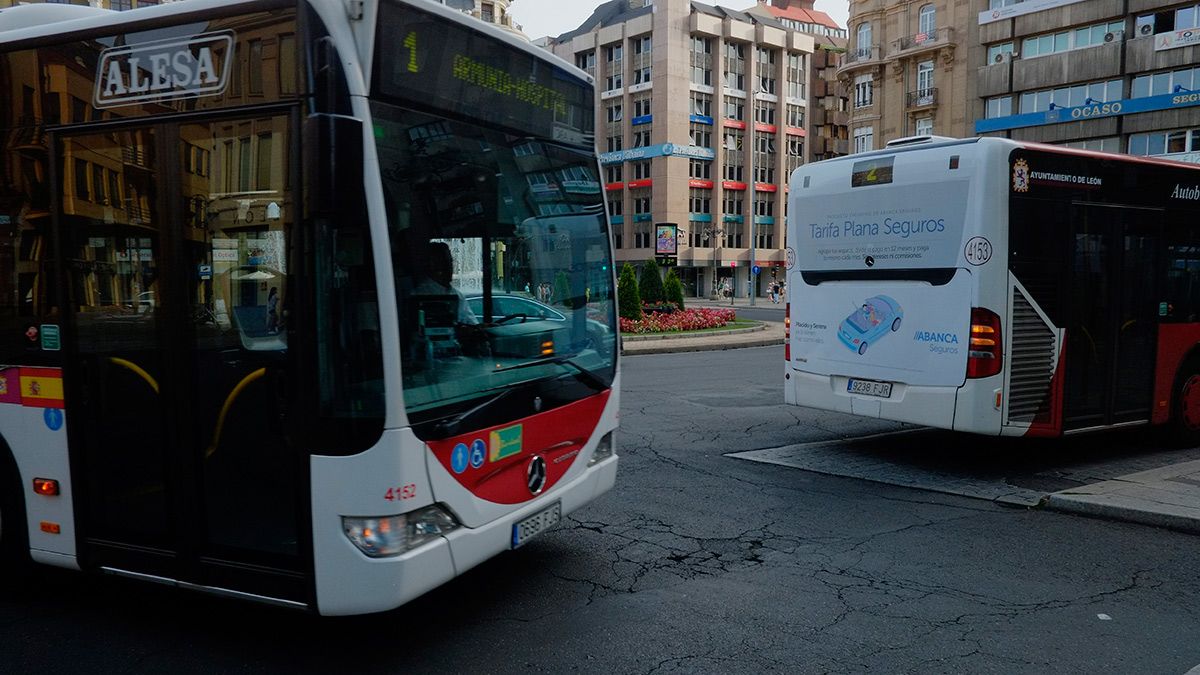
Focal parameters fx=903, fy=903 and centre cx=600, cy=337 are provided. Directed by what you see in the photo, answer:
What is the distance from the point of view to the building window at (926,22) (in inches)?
2292

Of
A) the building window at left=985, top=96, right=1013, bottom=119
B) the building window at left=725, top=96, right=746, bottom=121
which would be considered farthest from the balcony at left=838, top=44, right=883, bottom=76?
the building window at left=725, top=96, right=746, bottom=121

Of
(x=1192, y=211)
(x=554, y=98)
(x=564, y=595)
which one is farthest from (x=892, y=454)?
(x=554, y=98)

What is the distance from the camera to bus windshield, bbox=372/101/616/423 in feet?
12.6

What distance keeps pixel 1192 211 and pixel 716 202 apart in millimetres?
69667

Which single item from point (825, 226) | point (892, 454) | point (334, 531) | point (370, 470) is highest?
point (825, 226)

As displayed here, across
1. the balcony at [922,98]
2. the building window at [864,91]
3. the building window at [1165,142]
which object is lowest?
the building window at [1165,142]

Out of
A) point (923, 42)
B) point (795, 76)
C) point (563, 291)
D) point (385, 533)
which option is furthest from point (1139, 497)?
point (795, 76)

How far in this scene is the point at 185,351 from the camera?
159 inches

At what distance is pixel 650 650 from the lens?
4160 mm

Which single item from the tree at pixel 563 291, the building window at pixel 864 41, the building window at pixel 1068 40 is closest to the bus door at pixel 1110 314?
the tree at pixel 563 291

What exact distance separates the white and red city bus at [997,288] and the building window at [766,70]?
245 ft

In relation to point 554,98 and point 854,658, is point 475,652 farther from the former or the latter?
point 554,98

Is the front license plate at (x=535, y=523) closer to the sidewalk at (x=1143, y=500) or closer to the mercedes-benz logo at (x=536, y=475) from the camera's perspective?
the mercedes-benz logo at (x=536, y=475)

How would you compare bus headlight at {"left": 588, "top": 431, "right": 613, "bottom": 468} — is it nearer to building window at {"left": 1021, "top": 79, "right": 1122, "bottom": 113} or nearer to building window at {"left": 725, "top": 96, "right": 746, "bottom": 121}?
building window at {"left": 1021, "top": 79, "right": 1122, "bottom": 113}
